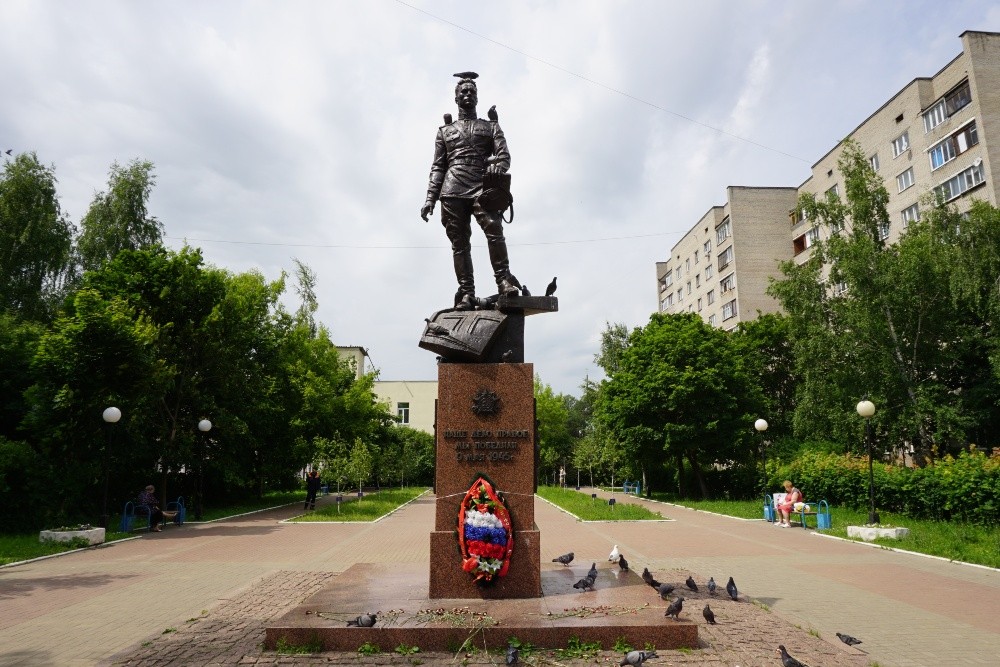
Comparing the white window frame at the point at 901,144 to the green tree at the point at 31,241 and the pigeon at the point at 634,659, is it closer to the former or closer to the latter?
the pigeon at the point at 634,659

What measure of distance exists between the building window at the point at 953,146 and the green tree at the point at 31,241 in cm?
3977

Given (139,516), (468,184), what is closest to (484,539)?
(468,184)

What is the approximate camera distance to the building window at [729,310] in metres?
45.6

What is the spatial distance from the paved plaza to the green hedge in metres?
3.15

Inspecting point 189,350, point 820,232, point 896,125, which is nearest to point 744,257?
point 820,232

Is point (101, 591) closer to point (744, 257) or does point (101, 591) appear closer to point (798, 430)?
point (798, 430)

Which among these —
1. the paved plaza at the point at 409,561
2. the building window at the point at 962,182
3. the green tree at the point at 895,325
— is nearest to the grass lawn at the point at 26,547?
the paved plaza at the point at 409,561

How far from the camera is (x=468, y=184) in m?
7.84

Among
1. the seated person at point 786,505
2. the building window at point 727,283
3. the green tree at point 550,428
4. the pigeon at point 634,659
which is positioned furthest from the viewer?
the green tree at point 550,428

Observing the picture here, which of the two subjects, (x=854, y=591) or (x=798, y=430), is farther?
(x=798, y=430)

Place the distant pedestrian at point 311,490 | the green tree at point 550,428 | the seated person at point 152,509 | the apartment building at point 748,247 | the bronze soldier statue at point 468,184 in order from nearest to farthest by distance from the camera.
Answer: the bronze soldier statue at point 468,184, the seated person at point 152,509, the distant pedestrian at point 311,490, the apartment building at point 748,247, the green tree at point 550,428

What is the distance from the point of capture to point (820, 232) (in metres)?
39.3

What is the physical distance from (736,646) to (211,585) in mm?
6993

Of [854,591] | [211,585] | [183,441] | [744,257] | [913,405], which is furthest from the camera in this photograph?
[744,257]
